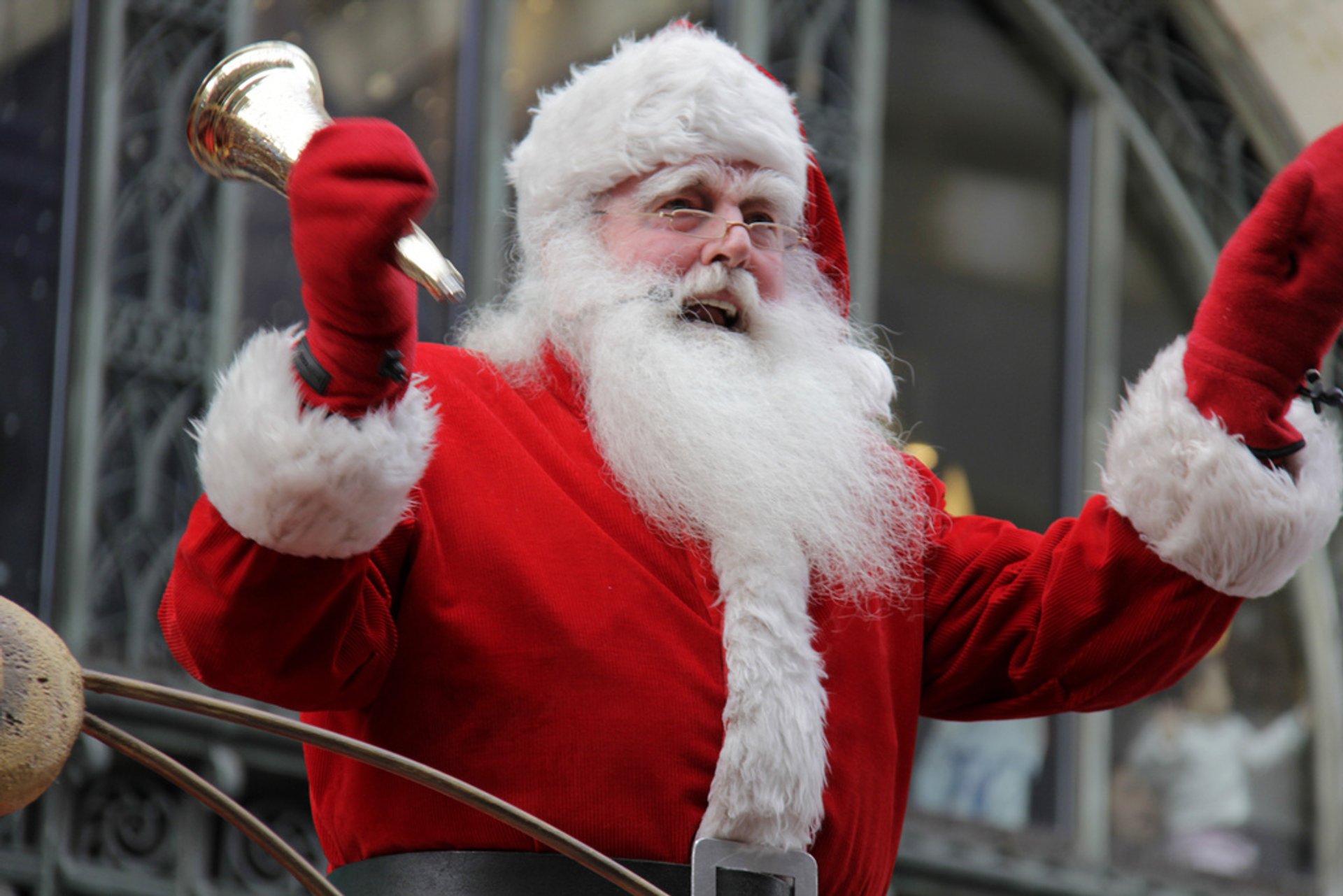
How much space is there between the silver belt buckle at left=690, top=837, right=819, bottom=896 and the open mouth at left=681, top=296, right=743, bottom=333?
733 millimetres

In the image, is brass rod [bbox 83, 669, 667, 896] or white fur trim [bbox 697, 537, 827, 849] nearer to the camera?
brass rod [bbox 83, 669, 667, 896]

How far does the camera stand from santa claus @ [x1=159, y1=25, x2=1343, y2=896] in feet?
7.04

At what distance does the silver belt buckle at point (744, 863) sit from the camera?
2.28 metres

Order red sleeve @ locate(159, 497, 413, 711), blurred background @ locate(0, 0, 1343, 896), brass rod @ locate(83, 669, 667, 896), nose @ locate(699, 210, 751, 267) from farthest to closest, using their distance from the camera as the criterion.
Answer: blurred background @ locate(0, 0, 1343, 896) → nose @ locate(699, 210, 751, 267) → red sleeve @ locate(159, 497, 413, 711) → brass rod @ locate(83, 669, 667, 896)

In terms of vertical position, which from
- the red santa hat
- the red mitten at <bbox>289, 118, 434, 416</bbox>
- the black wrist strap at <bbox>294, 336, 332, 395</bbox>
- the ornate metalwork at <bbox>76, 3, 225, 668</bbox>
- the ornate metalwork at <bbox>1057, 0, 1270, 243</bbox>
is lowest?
the black wrist strap at <bbox>294, 336, 332, 395</bbox>

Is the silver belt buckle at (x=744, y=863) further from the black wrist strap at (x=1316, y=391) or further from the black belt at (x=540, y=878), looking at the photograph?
the black wrist strap at (x=1316, y=391)

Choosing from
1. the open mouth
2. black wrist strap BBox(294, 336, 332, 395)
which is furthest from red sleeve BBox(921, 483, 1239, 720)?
black wrist strap BBox(294, 336, 332, 395)

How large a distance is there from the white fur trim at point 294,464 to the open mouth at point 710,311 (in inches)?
24.7

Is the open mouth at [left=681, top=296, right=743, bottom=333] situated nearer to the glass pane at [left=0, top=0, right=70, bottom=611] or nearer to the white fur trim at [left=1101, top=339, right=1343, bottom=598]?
the white fur trim at [left=1101, top=339, right=1343, bottom=598]

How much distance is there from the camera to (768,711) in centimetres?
234

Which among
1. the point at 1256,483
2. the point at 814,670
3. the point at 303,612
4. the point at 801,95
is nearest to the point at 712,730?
the point at 814,670

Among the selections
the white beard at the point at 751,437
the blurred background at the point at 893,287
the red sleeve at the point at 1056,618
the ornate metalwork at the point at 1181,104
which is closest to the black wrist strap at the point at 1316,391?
the red sleeve at the point at 1056,618

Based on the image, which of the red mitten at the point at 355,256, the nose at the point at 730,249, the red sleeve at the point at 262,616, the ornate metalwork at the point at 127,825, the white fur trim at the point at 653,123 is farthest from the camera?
the ornate metalwork at the point at 127,825

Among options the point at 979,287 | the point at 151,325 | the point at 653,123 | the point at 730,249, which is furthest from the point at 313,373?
the point at 979,287
